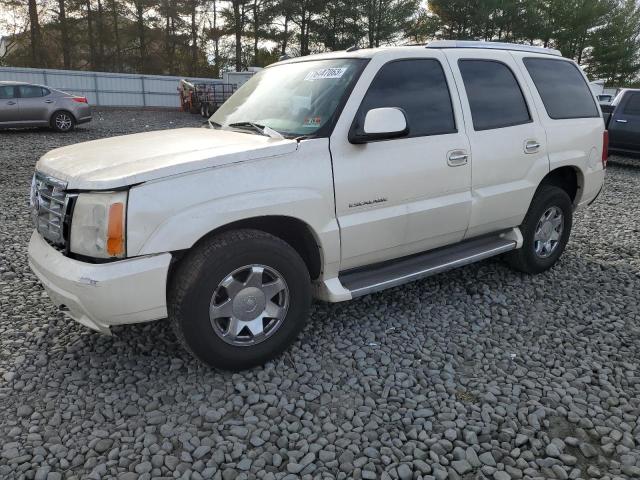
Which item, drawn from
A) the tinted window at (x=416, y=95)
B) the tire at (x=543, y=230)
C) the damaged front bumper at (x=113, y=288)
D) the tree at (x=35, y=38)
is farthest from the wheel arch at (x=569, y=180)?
the tree at (x=35, y=38)

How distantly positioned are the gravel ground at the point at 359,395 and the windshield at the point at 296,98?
1.50 m

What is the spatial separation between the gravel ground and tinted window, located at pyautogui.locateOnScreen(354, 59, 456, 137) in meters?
1.45

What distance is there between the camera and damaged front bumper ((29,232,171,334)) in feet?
9.06

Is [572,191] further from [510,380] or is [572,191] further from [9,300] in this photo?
[9,300]

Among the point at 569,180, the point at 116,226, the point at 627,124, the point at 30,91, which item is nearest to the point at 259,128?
the point at 116,226

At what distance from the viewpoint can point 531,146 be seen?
447cm

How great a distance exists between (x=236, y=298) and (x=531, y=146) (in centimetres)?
286

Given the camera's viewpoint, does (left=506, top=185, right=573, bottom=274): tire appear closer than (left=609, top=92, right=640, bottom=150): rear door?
Yes

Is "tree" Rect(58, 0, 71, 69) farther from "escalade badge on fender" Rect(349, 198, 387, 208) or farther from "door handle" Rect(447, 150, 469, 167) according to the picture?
"escalade badge on fender" Rect(349, 198, 387, 208)

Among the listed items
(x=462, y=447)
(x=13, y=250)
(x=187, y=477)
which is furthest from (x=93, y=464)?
(x=13, y=250)

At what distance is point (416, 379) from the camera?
3287 mm

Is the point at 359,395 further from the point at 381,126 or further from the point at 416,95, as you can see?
the point at 416,95

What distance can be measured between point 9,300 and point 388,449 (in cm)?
330

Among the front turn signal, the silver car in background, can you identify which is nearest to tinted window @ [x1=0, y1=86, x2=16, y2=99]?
the silver car in background
